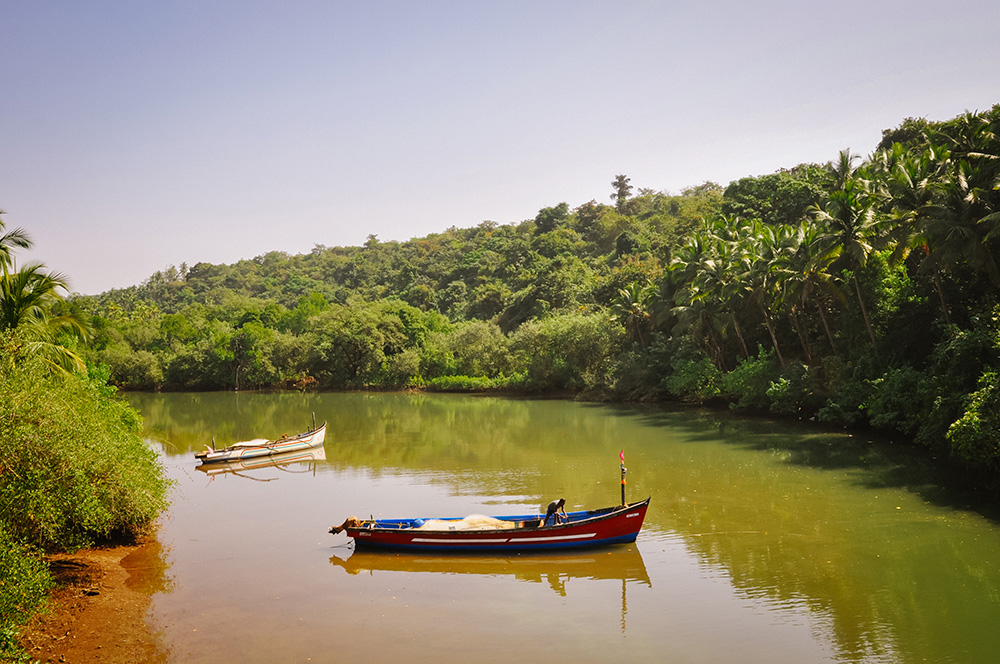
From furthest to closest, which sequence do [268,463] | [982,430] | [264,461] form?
[264,461] → [268,463] → [982,430]

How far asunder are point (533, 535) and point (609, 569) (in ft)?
5.93

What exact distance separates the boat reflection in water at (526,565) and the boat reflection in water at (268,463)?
1326 centimetres

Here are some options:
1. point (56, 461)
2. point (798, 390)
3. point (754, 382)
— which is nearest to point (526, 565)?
point (56, 461)

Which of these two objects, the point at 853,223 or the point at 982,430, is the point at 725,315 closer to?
the point at 853,223

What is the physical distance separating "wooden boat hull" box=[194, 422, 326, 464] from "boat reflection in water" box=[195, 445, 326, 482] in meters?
0.17

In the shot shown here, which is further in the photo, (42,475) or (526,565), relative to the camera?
(526,565)

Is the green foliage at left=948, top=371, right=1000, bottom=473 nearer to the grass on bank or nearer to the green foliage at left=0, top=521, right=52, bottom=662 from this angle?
the grass on bank

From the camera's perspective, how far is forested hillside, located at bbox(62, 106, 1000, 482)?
82.5ft

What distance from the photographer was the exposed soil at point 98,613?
11297mm

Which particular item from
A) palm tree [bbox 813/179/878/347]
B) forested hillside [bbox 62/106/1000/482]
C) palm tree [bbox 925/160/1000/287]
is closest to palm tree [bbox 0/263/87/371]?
forested hillside [bbox 62/106/1000/482]

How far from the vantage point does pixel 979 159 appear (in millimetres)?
25484

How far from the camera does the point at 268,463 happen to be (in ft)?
103

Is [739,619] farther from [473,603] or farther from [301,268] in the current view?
[301,268]

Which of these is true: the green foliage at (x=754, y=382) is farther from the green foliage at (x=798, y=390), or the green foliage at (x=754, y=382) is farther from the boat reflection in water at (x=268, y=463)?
the boat reflection in water at (x=268, y=463)
